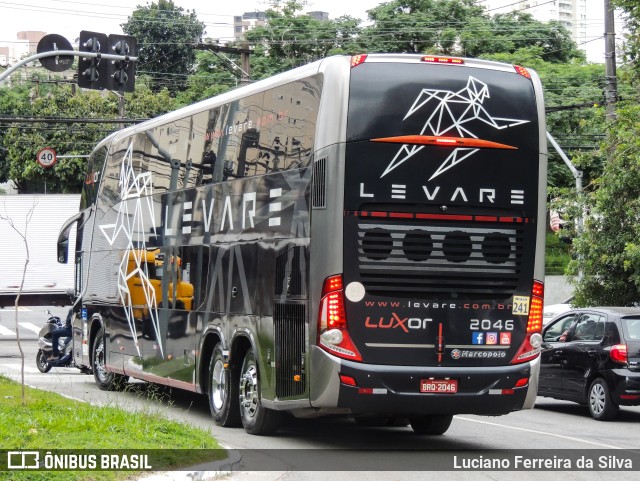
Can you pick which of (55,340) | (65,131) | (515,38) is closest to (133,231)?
(55,340)

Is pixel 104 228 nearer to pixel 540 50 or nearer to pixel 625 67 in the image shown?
pixel 625 67

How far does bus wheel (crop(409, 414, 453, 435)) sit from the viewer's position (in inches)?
557

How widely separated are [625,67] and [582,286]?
5492mm

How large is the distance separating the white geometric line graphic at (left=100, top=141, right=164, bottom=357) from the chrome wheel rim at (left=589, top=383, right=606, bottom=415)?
22.0 feet

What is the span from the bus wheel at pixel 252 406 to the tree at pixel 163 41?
199ft

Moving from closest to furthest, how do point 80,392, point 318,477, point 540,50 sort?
point 318,477 < point 80,392 < point 540,50

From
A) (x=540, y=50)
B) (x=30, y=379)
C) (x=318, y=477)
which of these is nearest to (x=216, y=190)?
(x=318, y=477)

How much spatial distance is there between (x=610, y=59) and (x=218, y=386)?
1801 cm

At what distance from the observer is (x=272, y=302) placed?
13.0 m

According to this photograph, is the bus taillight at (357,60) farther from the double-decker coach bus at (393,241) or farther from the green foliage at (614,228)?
the green foliage at (614,228)

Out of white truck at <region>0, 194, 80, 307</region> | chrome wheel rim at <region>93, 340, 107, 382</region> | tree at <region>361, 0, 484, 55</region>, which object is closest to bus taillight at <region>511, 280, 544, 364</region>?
chrome wheel rim at <region>93, 340, 107, 382</region>

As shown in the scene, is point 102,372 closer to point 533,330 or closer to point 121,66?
point 121,66

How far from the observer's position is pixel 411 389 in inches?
467

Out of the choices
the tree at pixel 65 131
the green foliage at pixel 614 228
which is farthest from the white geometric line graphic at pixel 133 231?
the tree at pixel 65 131
